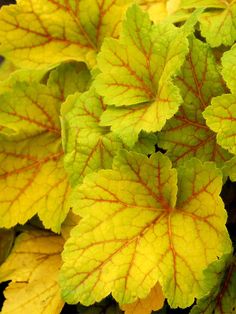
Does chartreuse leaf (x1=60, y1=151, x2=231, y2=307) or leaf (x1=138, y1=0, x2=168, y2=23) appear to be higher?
leaf (x1=138, y1=0, x2=168, y2=23)

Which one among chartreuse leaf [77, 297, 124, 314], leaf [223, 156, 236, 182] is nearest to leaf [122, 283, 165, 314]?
chartreuse leaf [77, 297, 124, 314]

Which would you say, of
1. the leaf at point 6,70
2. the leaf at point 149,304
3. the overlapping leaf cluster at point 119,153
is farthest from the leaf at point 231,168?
the leaf at point 6,70

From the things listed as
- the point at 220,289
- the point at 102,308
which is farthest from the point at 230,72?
the point at 102,308

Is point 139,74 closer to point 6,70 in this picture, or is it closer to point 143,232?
point 143,232

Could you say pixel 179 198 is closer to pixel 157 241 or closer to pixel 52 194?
pixel 157 241

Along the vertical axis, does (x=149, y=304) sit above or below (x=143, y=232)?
below

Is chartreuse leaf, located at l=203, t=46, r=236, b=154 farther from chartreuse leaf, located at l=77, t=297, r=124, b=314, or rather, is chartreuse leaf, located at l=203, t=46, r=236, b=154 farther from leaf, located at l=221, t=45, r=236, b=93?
chartreuse leaf, located at l=77, t=297, r=124, b=314

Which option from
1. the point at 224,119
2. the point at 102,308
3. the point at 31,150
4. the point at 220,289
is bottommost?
the point at 102,308
